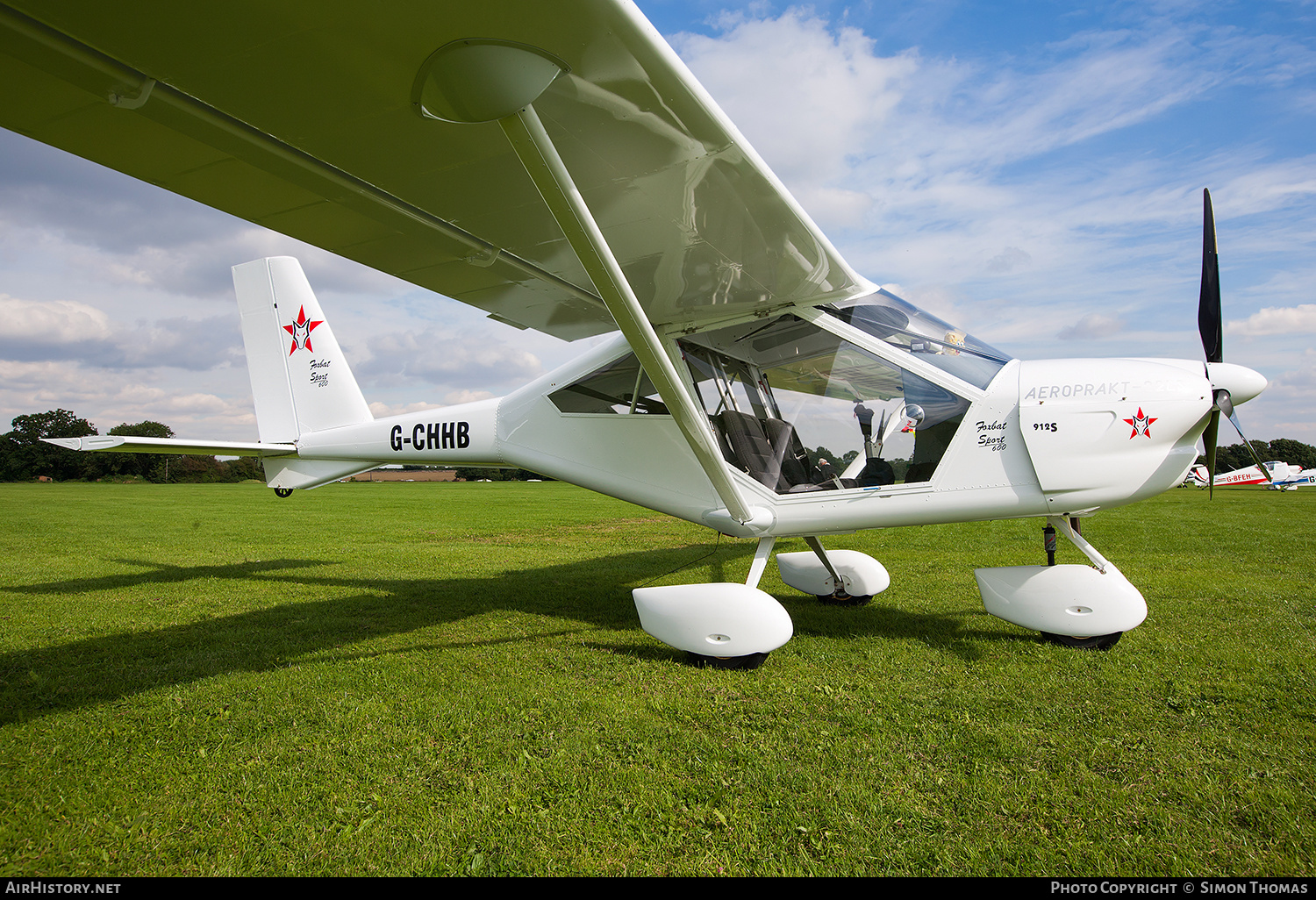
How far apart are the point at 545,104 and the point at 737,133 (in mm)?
936

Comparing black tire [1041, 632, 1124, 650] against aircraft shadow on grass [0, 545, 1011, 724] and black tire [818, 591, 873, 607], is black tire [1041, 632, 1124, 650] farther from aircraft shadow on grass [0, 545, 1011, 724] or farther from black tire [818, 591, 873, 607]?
black tire [818, 591, 873, 607]

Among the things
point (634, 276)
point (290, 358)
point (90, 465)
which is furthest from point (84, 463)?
point (634, 276)

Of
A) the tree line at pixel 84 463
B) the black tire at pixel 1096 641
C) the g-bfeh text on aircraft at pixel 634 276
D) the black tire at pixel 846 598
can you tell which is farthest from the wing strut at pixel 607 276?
the tree line at pixel 84 463

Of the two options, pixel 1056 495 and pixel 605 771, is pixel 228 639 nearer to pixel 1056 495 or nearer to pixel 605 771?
pixel 605 771

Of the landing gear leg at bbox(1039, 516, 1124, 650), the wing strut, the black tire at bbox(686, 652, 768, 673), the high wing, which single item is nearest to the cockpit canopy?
the high wing

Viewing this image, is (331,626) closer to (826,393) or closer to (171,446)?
(171,446)

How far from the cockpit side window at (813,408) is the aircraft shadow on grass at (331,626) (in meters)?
1.26

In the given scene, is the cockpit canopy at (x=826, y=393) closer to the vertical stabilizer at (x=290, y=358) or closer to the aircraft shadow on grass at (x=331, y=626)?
the aircraft shadow on grass at (x=331, y=626)

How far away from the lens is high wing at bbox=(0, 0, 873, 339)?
94.4 inches

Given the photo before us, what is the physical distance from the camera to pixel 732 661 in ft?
13.4

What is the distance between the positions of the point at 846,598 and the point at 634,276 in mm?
3456

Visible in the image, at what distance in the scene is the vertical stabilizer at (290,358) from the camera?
7.30m

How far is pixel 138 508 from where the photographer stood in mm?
20109
